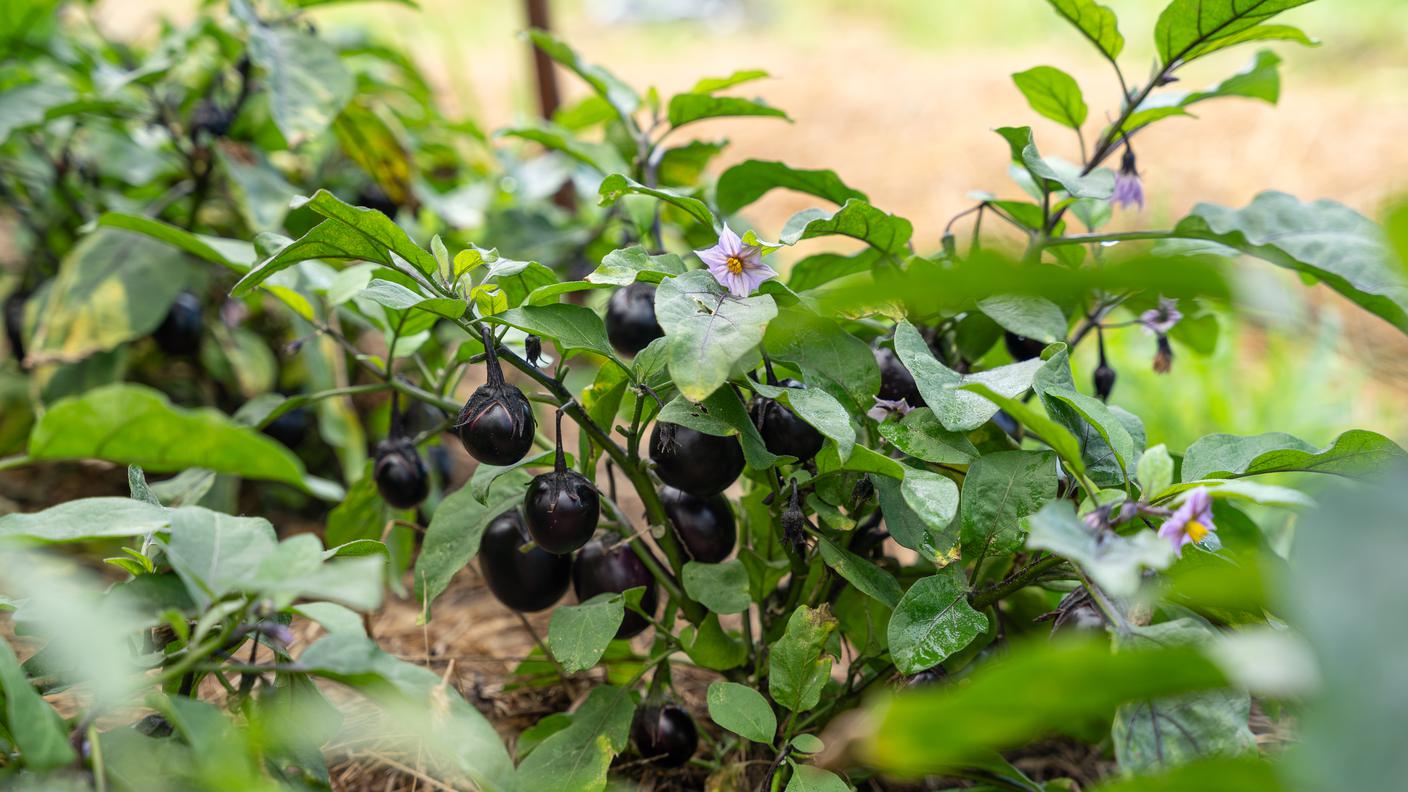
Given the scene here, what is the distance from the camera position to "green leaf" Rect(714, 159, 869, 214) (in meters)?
0.85

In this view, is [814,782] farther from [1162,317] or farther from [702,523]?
[1162,317]

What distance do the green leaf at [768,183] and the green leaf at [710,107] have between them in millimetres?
61

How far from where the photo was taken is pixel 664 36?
5125mm

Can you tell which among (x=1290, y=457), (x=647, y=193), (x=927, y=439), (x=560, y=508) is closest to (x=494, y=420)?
(x=560, y=508)

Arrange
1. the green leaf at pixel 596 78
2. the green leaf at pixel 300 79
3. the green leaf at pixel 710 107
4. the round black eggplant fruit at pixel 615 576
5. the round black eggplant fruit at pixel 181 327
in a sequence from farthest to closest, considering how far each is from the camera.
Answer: the round black eggplant fruit at pixel 181 327 < the green leaf at pixel 300 79 < the green leaf at pixel 596 78 < the green leaf at pixel 710 107 < the round black eggplant fruit at pixel 615 576

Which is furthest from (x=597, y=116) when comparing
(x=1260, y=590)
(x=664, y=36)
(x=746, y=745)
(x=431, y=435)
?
(x=664, y=36)

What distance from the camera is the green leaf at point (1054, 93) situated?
0.80m

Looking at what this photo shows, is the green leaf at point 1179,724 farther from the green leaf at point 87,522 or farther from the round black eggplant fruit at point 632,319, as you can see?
the green leaf at point 87,522

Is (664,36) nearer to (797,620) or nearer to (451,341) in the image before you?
(451,341)

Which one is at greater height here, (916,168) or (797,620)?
(797,620)

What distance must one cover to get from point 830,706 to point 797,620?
0.34 feet

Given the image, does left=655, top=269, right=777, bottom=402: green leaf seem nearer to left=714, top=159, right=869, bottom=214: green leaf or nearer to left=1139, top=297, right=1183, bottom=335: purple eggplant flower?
left=714, top=159, right=869, bottom=214: green leaf

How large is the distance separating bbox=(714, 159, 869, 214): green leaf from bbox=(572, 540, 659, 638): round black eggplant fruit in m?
0.34

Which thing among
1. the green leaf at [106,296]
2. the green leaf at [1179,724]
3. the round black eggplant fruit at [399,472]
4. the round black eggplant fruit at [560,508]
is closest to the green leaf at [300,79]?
the green leaf at [106,296]
